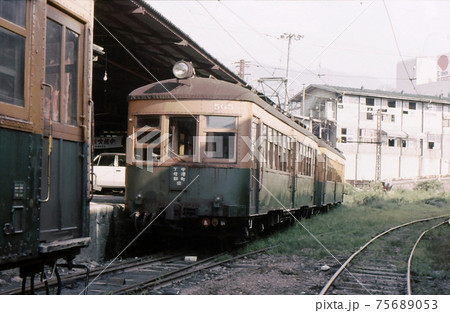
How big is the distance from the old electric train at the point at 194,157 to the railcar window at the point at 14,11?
546cm

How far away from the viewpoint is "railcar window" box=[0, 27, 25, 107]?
359 cm

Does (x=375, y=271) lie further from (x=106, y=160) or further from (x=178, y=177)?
(x=106, y=160)

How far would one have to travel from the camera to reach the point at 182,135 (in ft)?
30.6

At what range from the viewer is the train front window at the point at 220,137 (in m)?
9.16

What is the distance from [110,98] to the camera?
17.9 meters

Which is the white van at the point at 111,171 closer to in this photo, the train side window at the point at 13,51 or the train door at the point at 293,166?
the train door at the point at 293,166

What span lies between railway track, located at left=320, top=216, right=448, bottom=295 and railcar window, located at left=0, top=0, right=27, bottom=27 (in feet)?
15.2

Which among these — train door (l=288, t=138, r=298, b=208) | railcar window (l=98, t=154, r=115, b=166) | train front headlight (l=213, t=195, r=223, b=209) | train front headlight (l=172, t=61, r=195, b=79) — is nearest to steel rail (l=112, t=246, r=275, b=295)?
train front headlight (l=213, t=195, r=223, b=209)

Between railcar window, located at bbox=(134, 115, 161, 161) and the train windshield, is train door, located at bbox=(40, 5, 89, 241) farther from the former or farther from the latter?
railcar window, located at bbox=(134, 115, 161, 161)

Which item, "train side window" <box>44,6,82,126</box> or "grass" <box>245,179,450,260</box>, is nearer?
"train side window" <box>44,6,82,126</box>

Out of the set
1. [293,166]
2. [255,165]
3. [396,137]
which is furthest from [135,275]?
[396,137]

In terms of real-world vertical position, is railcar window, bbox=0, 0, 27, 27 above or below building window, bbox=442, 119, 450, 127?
below

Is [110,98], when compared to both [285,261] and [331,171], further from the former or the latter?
[285,261]

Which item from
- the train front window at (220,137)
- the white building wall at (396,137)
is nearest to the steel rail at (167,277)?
the train front window at (220,137)
